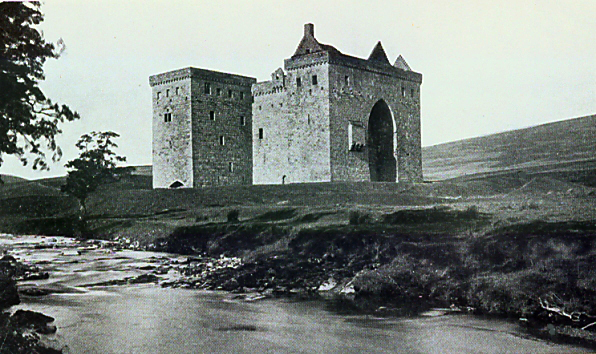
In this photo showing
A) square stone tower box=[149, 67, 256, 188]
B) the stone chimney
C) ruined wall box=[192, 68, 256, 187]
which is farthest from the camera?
the stone chimney

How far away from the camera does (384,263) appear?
13422 mm

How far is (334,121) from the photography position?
32.9 m

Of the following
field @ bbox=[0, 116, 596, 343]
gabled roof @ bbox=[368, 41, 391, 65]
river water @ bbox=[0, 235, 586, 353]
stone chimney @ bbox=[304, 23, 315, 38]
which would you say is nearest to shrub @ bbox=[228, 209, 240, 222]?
field @ bbox=[0, 116, 596, 343]

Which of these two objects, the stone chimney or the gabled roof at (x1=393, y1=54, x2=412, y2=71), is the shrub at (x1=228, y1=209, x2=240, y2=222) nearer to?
the stone chimney

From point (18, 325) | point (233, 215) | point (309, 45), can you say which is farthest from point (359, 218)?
point (309, 45)

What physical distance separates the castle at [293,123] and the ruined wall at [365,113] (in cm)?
7

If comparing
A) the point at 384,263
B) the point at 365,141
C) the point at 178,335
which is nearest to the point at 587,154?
the point at 384,263

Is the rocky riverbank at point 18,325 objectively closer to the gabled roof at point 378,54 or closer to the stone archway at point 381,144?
the stone archway at point 381,144

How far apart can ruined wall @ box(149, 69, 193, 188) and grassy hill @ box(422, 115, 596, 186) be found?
1824cm

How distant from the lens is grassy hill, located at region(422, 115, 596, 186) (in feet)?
45.6

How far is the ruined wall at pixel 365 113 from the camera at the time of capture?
1304 inches

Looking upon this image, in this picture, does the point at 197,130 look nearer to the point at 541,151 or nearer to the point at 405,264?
the point at 541,151

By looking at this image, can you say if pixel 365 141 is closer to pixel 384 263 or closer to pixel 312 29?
pixel 312 29

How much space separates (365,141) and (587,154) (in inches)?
833
